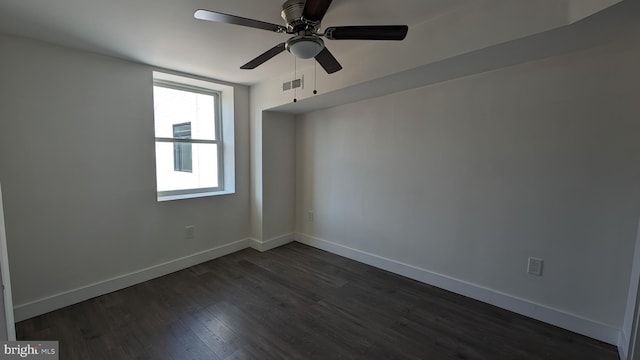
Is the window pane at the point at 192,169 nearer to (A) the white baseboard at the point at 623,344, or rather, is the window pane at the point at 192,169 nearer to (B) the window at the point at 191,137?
(B) the window at the point at 191,137

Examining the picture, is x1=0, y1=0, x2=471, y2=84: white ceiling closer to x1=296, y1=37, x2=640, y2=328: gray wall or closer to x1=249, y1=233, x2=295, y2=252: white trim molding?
x1=296, y1=37, x2=640, y2=328: gray wall

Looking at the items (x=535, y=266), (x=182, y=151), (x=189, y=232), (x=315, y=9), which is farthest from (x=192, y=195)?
(x=535, y=266)

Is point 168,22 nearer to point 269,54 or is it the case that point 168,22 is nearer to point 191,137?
point 269,54

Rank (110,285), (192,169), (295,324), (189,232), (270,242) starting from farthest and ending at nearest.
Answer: (270,242), (192,169), (189,232), (110,285), (295,324)

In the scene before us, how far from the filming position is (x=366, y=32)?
5.30 ft

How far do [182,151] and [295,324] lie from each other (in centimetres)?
246

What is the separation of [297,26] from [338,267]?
2.61 meters

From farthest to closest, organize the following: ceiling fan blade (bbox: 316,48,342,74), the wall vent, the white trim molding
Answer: the white trim molding, the wall vent, ceiling fan blade (bbox: 316,48,342,74)

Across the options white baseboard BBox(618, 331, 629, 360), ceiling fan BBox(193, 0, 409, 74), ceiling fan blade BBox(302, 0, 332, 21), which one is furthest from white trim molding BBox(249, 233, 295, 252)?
white baseboard BBox(618, 331, 629, 360)

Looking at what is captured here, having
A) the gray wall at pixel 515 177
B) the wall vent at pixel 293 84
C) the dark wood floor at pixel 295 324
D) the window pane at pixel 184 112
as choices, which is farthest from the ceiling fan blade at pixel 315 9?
the window pane at pixel 184 112

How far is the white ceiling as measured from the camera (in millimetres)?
1765

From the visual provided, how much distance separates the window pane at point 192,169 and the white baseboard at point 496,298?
2033 millimetres

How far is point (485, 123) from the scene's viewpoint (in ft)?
7.95

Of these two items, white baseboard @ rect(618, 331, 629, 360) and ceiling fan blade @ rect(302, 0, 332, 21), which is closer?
ceiling fan blade @ rect(302, 0, 332, 21)
